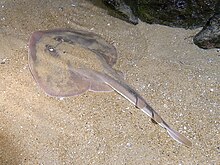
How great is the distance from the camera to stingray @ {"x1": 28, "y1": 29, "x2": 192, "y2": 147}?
2.60m

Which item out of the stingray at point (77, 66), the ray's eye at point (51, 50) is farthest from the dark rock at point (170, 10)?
the ray's eye at point (51, 50)

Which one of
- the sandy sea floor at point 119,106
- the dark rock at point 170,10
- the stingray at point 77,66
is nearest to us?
the sandy sea floor at point 119,106

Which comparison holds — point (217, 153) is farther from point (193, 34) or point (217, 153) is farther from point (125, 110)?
point (193, 34)

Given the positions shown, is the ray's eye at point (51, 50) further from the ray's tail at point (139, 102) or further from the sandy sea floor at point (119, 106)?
the ray's tail at point (139, 102)

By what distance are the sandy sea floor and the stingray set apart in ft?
0.19

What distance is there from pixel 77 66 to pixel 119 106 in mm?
486

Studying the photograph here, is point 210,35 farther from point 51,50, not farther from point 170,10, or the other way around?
point 51,50

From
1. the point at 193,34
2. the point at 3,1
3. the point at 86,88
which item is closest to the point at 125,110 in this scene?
the point at 86,88

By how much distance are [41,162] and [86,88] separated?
2.20ft

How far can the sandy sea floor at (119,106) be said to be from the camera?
2.35 meters

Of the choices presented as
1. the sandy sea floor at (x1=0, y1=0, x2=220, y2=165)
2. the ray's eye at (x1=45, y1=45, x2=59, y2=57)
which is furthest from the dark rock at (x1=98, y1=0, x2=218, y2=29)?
the ray's eye at (x1=45, y1=45, x2=59, y2=57)

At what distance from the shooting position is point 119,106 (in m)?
2.63

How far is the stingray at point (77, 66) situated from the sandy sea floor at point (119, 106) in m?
0.06

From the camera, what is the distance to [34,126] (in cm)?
249
